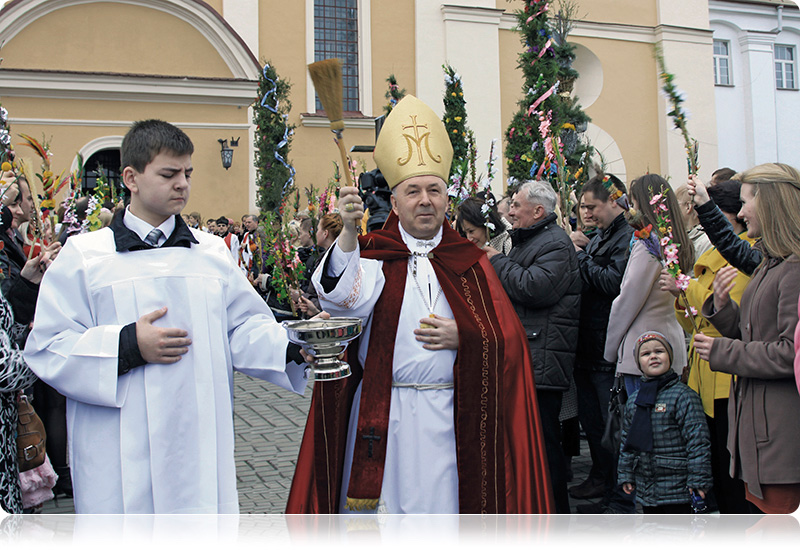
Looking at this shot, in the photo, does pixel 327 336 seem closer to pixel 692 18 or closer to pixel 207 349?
pixel 207 349

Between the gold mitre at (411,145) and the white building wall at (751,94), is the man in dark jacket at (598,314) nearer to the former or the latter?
the gold mitre at (411,145)

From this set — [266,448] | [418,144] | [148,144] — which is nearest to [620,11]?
[266,448]

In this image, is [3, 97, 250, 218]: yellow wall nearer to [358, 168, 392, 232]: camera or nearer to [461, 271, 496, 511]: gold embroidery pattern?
[358, 168, 392, 232]: camera

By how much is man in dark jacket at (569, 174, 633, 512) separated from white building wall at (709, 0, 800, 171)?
21.9 metres

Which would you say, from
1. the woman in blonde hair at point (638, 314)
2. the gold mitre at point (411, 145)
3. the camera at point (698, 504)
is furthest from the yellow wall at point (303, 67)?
the camera at point (698, 504)

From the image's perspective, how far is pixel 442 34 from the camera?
2039 cm

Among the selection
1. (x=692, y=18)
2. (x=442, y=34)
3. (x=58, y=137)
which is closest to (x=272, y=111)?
(x=58, y=137)

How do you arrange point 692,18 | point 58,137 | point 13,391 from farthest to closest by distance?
point 692,18 < point 58,137 < point 13,391

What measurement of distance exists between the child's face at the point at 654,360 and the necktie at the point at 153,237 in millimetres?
2715

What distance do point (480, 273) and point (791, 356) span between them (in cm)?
132

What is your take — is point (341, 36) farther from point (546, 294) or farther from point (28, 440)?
point (28, 440)

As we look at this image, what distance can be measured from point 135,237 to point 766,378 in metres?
2.61

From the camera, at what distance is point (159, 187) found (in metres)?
2.72

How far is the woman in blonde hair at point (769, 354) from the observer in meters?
3.17
